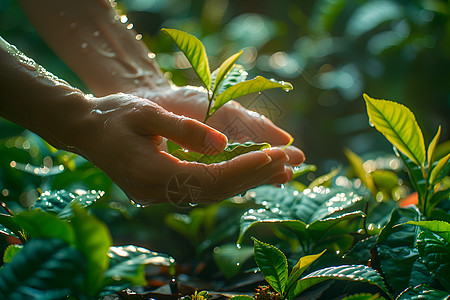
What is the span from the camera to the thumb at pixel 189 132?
70cm

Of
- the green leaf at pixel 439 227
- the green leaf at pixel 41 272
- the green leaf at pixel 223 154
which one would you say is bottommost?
the green leaf at pixel 439 227

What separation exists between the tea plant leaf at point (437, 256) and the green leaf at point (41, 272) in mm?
540

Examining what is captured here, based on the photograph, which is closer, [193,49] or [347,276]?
[347,276]

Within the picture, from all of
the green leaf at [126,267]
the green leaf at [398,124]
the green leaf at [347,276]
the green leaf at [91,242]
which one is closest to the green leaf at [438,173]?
the green leaf at [398,124]

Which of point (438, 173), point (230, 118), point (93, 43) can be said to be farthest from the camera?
point (93, 43)

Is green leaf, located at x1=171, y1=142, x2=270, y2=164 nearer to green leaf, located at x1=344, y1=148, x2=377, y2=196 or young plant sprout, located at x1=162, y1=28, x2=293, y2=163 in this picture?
young plant sprout, located at x1=162, y1=28, x2=293, y2=163

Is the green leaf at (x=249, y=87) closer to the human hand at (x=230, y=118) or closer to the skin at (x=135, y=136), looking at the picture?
the skin at (x=135, y=136)

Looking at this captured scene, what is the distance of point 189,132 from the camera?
70 cm

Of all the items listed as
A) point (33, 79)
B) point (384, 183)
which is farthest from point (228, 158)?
point (384, 183)

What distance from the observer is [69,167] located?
1.07 metres

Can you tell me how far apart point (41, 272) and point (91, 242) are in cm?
7

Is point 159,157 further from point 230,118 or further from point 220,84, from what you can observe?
point 230,118

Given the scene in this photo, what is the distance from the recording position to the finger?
0.70 meters

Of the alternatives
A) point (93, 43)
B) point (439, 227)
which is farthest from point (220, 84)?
point (93, 43)
